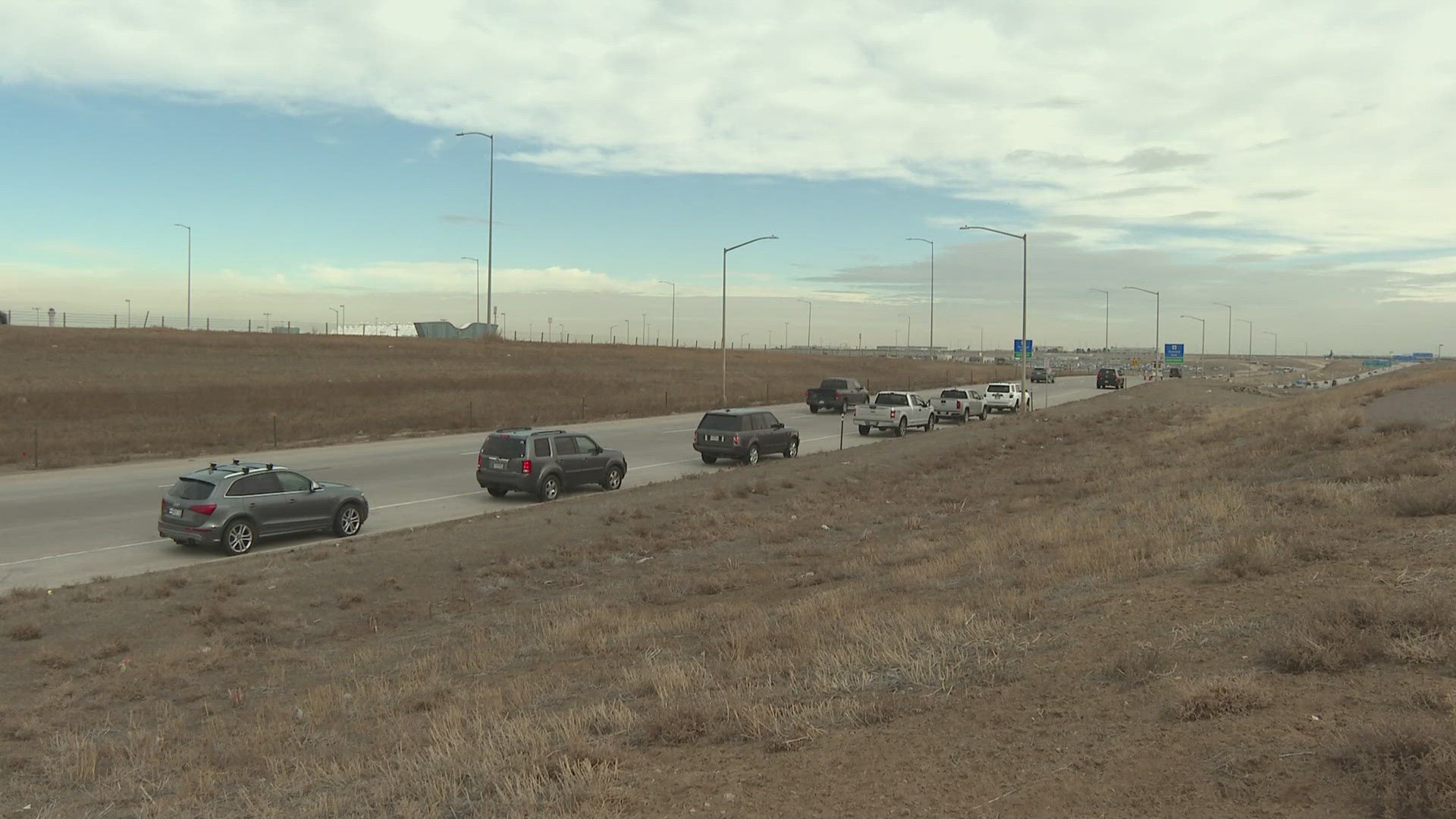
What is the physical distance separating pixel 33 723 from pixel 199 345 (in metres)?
66.0

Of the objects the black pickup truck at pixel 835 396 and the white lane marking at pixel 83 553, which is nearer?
the white lane marking at pixel 83 553

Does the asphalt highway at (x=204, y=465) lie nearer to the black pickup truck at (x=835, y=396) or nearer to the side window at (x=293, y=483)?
the side window at (x=293, y=483)

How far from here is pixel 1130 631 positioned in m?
7.80

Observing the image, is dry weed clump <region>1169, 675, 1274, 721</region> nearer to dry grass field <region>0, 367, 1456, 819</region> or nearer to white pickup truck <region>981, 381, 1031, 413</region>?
dry grass field <region>0, 367, 1456, 819</region>

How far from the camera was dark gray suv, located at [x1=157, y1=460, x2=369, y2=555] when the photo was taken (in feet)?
53.9

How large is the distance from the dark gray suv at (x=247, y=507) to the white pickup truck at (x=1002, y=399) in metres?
40.7

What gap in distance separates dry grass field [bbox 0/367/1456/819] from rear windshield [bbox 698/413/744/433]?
12.4 meters

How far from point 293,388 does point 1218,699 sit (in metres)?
50.8

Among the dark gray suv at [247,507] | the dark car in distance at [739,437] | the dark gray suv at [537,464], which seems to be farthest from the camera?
the dark car in distance at [739,437]

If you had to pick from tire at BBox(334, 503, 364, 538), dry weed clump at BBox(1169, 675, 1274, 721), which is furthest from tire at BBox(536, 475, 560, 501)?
dry weed clump at BBox(1169, 675, 1274, 721)

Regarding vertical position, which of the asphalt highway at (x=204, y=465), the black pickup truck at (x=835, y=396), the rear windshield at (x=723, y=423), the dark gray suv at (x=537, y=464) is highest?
the black pickup truck at (x=835, y=396)

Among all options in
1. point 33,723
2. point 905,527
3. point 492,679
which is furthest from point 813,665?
point 905,527

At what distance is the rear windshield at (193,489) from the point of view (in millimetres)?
16594

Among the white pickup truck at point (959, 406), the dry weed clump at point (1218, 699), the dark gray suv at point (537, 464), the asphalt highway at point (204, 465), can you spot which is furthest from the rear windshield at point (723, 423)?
the dry weed clump at point (1218, 699)
